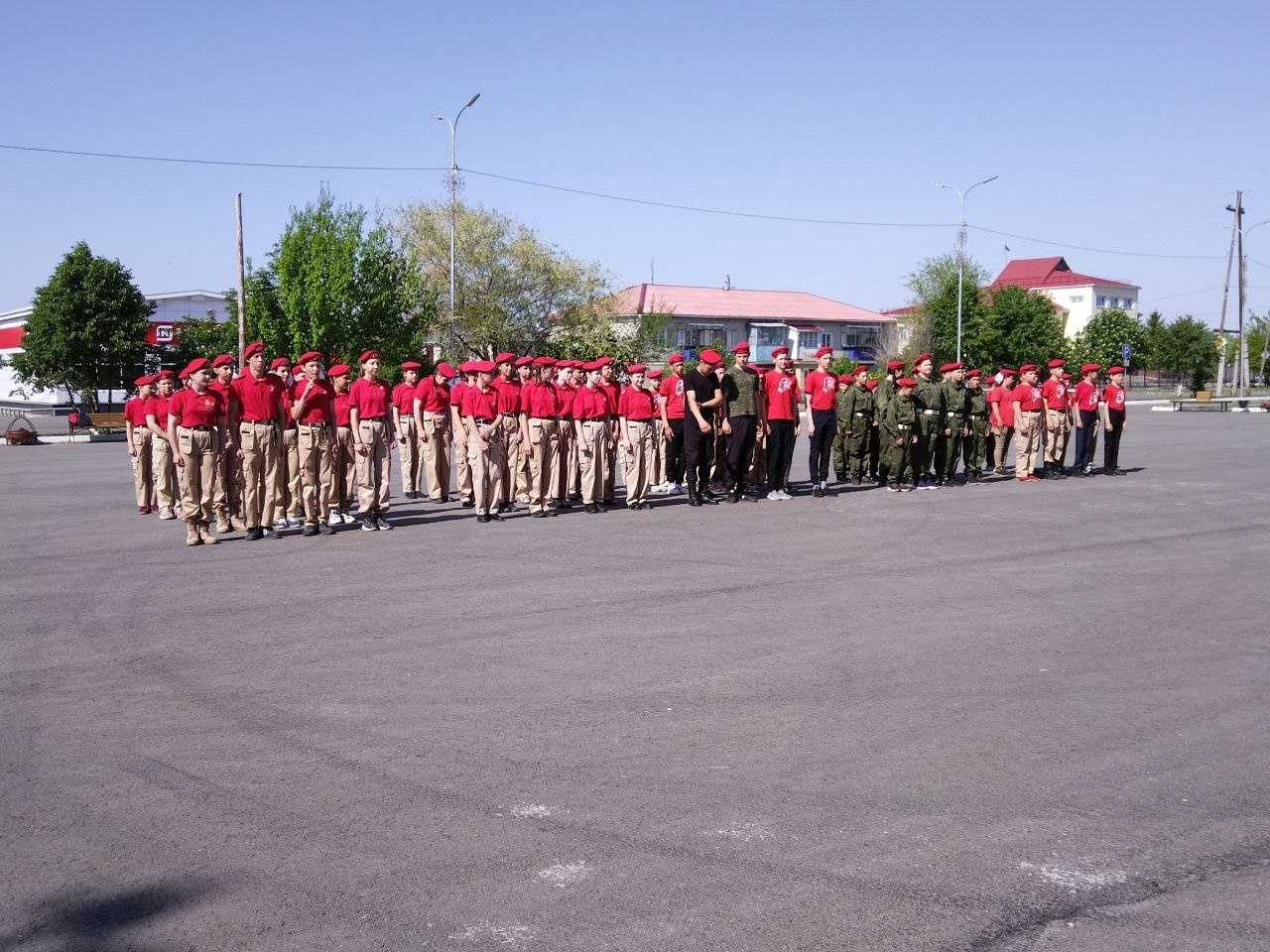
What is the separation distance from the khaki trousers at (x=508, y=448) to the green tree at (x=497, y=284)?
4077cm

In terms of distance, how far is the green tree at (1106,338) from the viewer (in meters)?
78.9

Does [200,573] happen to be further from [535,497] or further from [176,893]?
[176,893]

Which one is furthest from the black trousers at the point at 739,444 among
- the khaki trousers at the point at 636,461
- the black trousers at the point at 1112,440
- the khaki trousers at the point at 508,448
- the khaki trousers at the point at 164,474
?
the khaki trousers at the point at 164,474

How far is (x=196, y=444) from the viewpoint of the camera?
1236cm

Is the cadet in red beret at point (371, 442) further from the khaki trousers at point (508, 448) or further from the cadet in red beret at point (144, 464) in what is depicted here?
the cadet in red beret at point (144, 464)

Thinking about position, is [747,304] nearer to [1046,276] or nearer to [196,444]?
[1046,276]

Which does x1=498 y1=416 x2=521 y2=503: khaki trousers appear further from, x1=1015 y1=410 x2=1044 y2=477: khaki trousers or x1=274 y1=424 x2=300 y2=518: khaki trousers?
x1=1015 y1=410 x2=1044 y2=477: khaki trousers

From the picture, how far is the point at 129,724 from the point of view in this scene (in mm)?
5953

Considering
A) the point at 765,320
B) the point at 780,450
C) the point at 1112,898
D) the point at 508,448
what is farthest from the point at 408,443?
the point at 765,320

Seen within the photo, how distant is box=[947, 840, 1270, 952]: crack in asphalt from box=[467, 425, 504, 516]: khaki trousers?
10.4 metres

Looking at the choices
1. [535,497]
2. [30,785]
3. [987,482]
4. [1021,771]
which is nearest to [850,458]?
[987,482]

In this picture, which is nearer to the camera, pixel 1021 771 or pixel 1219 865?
pixel 1219 865

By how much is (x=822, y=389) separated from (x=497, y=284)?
42759 mm

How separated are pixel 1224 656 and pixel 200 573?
8.56 meters
